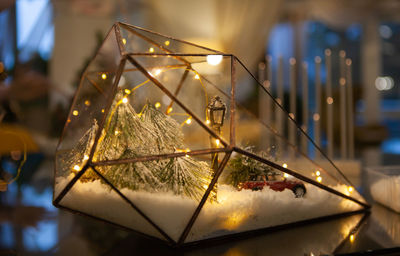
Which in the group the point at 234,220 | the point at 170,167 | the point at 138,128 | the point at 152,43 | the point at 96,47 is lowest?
the point at 234,220

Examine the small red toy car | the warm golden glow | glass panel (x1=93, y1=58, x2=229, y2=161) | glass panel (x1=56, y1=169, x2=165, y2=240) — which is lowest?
the warm golden glow

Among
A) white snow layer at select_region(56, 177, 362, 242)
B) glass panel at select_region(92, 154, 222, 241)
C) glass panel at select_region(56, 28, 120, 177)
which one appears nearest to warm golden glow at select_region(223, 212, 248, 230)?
white snow layer at select_region(56, 177, 362, 242)

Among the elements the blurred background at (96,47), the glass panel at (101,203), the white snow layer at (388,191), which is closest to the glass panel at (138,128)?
the glass panel at (101,203)

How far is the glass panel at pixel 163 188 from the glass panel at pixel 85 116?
4.4 inches

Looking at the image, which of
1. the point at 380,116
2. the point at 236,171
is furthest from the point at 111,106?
the point at 380,116

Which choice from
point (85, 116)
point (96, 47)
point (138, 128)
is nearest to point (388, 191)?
point (138, 128)

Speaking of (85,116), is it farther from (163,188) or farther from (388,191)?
(388,191)

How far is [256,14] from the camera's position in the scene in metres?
3.16

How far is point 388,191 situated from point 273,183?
543 millimetres

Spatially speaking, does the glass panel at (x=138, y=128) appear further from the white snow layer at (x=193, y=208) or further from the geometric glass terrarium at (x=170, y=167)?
the white snow layer at (x=193, y=208)

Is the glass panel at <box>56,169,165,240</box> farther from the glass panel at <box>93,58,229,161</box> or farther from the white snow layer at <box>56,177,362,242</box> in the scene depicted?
the glass panel at <box>93,58,229,161</box>

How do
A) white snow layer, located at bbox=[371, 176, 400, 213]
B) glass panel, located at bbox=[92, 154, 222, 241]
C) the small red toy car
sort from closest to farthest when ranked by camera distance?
1. glass panel, located at bbox=[92, 154, 222, 241]
2. the small red toy car
3. white snow layer, located at bbox=[371, 176, 400, 213]

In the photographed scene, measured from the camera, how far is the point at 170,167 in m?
0.94

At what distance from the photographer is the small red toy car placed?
1020 millimetres
